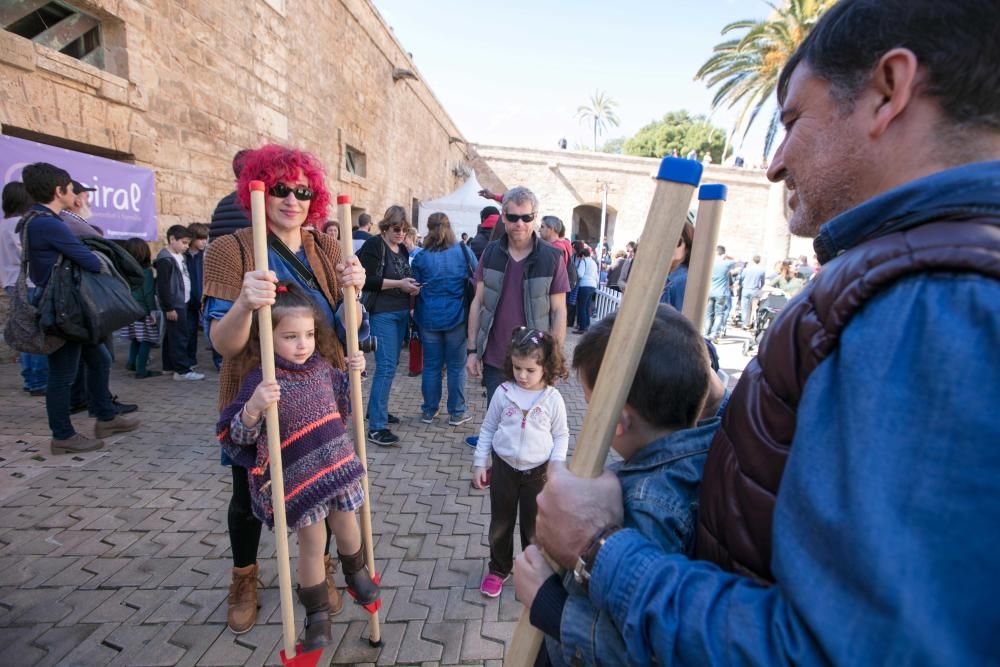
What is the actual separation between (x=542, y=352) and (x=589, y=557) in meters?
1.92

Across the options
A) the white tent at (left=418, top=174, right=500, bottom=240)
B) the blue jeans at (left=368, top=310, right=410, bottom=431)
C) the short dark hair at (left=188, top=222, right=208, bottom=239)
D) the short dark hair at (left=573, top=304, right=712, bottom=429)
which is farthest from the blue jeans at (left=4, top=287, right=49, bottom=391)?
the white tent at (left=418, top=174, right=500, bottom=240)

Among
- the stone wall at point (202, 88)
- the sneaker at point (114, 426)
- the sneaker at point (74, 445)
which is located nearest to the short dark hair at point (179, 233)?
the stone wall at point (202, 88)

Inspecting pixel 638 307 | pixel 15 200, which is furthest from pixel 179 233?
pixel 638 307

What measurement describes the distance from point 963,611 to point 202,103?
9.25 metres

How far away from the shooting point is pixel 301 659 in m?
2.10

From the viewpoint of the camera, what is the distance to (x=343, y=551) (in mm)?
2336

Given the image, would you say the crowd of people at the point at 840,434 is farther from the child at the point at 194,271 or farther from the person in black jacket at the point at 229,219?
the child at the point at 194,271

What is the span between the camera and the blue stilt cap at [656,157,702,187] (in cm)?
87

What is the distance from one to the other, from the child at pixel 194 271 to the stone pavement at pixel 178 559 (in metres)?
2.01

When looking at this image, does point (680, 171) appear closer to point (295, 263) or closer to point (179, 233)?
point (295, 263)

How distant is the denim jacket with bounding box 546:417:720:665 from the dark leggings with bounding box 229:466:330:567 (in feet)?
5.87

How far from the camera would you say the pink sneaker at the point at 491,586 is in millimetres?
2658

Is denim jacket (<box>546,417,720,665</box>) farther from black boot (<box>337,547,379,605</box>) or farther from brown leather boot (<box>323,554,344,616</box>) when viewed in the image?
brown leather boot (<box>323,554,344,616</box>)

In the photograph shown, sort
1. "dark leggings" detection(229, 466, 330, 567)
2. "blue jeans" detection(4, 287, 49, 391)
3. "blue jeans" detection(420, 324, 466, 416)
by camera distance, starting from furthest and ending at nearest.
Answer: "blue jeans" detection(4, 287, 49, 391), "blue jeans" detection(420, 324, 466, 416), "dark leggings" detection(229, 466, 330, 567)
